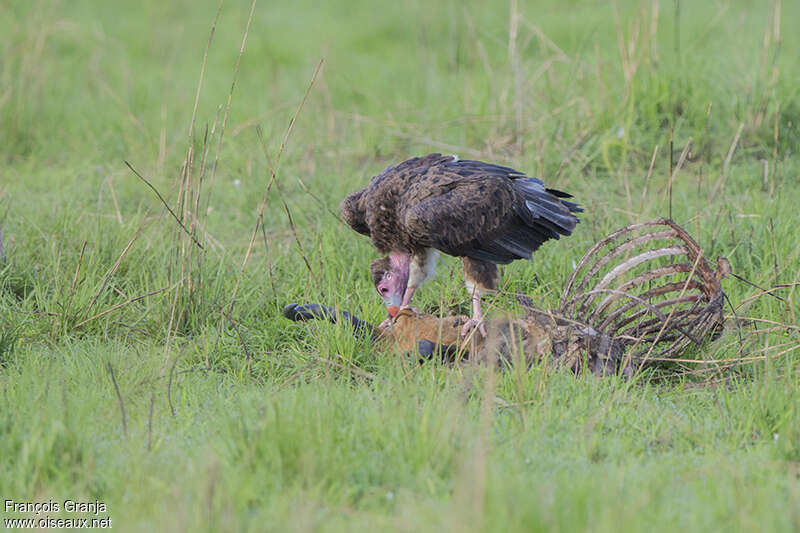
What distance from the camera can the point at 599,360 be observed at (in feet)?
12.0

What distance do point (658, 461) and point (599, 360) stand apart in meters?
0.74

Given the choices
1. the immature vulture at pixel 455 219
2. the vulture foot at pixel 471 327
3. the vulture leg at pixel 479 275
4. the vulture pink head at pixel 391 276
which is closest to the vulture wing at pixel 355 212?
the immature vulture at pixel 455 219

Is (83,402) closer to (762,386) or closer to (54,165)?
(762,386)

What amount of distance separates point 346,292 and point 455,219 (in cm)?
76

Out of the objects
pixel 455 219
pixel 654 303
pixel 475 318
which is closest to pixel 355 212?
pixel 455 219

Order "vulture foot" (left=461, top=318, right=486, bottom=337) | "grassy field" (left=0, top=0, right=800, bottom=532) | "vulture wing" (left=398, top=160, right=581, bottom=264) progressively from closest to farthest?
"grassy field" (left=0, top=0, right=800, bottom=532), "vulture foot" (left=461, top=318, right=486, bottom=337), "vulture wing" (left=398, top=160, right=581, bottom=264)

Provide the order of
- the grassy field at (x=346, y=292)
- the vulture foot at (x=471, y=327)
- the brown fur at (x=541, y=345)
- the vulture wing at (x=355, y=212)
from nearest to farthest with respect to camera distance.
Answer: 1. the grassy field at (x=346, y=292)
2. the brown fur at (x=541, y=345)
3. the vulture foot at (x=471, y=327)
4. the vulture wing at (x=355, y=212)

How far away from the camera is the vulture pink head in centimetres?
441

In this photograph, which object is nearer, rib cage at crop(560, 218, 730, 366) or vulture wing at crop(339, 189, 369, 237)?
rib cage at crop(560, 218, 730, 366)

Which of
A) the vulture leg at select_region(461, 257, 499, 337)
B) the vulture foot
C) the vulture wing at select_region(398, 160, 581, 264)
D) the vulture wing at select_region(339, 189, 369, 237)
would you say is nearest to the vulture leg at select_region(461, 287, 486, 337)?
the vulture foot

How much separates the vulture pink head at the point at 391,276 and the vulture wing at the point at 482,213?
18cm

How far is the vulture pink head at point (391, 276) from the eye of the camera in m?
4.41

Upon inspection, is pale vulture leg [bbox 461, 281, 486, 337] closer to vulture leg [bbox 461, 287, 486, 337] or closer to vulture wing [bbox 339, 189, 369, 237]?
vulture leg [bbox 461, 287, 486, 337]

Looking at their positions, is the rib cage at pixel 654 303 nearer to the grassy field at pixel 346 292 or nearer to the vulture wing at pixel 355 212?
the grassy field at pixel 346 292
